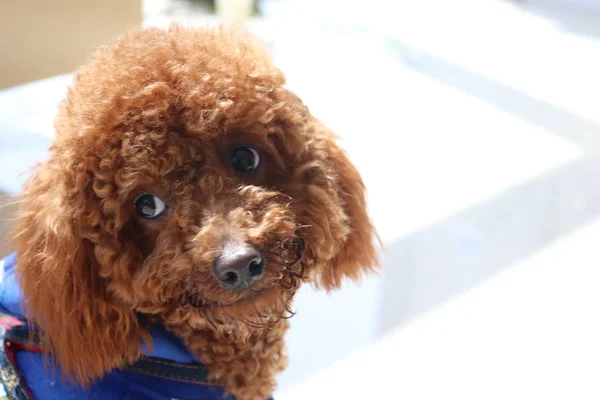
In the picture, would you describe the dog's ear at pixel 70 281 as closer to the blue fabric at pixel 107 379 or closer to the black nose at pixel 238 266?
the blue fabric at pixel 107 379

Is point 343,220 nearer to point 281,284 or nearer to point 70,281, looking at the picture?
point 281,284

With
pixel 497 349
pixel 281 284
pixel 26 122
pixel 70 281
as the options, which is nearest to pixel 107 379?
pixel 70 281

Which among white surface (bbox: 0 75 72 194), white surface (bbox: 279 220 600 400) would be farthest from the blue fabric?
white surface (bbox: 279 220 600 400)

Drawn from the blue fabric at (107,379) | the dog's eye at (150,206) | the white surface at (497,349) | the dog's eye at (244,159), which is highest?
the dog's eye at (244,159)

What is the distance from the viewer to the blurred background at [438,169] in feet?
4.78

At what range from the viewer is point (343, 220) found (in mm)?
956

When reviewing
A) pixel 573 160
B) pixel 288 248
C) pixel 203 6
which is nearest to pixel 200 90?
pixel 288 248

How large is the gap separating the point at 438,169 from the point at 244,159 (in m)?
1.30

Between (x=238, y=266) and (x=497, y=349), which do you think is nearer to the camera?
(x=238, y=266)

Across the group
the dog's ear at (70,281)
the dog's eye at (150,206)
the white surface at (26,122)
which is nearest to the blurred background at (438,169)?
the white surface at (26,122)

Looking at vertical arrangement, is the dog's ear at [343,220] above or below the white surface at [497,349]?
above

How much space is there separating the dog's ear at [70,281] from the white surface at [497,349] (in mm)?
769

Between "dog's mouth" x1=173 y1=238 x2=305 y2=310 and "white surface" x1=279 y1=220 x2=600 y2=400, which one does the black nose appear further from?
"white surface" x1=279 y1=220 x2=600 y2=400

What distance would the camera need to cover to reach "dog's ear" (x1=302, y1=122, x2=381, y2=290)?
0.93m
